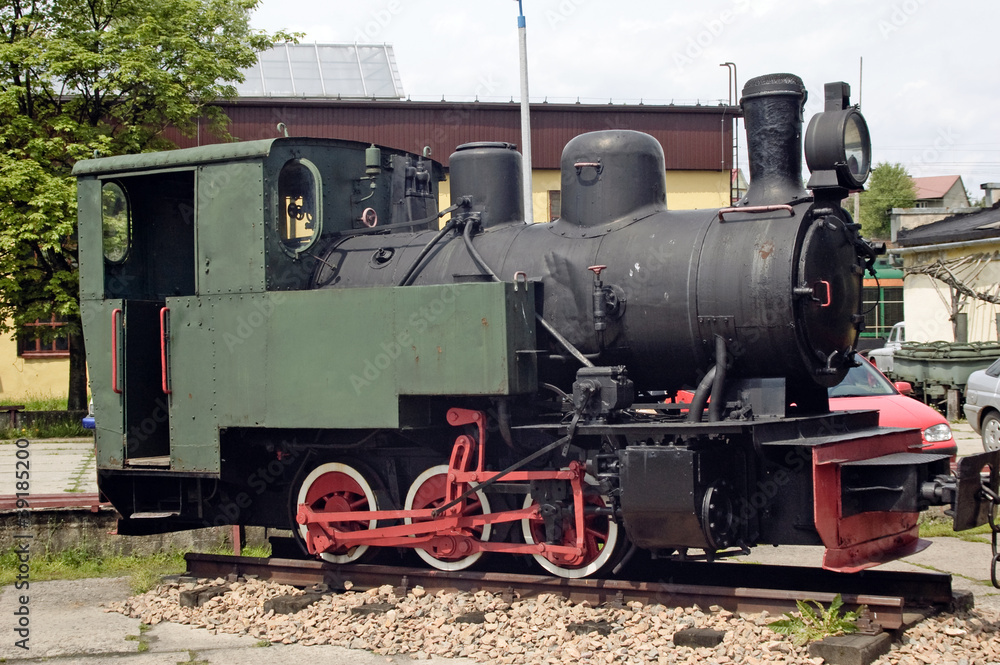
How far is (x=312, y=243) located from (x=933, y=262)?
20.5m

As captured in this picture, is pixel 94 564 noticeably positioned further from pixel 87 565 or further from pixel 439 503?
pixel 439 503

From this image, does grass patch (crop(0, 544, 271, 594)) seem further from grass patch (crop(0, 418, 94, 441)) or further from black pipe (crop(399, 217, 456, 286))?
grass patch (crop(0, 418, 94, 441))

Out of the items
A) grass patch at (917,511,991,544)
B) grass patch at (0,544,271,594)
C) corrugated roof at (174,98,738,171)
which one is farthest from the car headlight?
corrugated roof at (174,98,738,171)

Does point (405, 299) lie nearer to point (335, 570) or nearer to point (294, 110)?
point (335, 570)

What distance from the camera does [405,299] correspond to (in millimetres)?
6484

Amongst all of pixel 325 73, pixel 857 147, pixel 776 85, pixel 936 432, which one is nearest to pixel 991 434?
pixel 936 432

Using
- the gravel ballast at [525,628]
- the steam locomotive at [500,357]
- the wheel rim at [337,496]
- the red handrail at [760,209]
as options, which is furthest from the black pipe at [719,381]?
the wheel rim at [337,496]

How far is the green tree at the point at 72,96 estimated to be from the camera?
1584 centimetres

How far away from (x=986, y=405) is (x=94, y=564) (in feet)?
36.7

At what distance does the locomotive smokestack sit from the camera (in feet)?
20.5

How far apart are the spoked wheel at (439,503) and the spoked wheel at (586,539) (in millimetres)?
332

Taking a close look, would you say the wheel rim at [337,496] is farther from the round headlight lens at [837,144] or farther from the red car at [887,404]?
the red car at [887,404]

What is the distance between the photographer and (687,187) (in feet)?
84.3

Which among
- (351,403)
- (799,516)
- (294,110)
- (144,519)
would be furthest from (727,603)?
(294,110)
